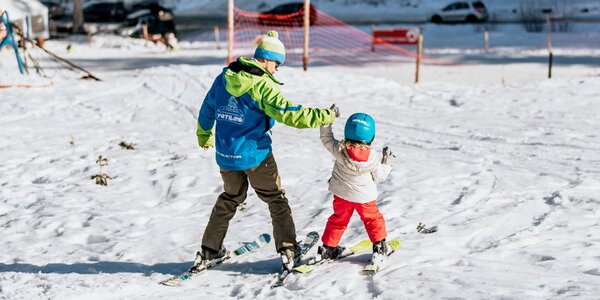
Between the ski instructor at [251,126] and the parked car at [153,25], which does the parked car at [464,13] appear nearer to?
the parked car at [153,25]

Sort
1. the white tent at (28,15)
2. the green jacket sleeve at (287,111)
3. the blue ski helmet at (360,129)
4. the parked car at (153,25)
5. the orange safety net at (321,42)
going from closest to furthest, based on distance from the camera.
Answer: the green jacket sleeve at (287,111), the blue ski helmet at (360,129), the orange safety net at (321,42), the white tent at (28,15), the parked car at (153,25)

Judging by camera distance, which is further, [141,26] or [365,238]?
[141,26]

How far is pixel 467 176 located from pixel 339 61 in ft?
46.1

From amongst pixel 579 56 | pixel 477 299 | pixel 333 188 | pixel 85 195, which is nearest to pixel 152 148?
pixel 85 195

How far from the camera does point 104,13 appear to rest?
41.5 metres

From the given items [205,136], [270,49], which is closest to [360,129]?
[270,49]

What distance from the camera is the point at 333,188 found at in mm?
5195

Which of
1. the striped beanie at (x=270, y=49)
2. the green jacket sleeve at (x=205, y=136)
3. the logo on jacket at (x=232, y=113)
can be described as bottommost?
the green jacket sleeve at (x=205, y=136)

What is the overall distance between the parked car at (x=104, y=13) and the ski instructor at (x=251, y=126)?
37567 millimetres

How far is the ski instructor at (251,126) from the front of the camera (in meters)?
4.88

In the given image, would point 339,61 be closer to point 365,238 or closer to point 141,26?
point 141,26

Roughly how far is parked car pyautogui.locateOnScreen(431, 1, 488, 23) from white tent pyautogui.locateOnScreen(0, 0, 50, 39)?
1830 cm

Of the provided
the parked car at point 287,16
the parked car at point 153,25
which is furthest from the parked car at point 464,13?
the parked car at point 153,25

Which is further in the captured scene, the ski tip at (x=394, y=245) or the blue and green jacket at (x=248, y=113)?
the ski tip at (x=394, y=245)
